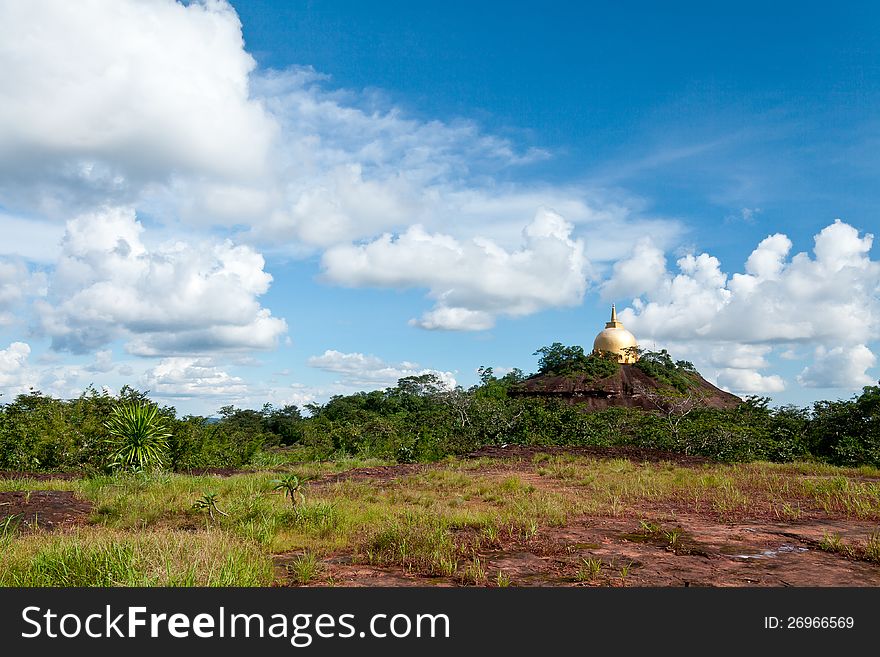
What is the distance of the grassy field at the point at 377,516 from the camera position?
585 centimetres

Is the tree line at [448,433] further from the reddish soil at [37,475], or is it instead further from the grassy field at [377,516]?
the grassy field at [377,516]

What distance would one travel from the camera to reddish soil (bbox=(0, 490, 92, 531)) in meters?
9.07

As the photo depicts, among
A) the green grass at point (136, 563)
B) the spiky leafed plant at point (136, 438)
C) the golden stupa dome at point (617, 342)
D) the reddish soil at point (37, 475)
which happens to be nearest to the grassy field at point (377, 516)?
the green grass at point (136, 563)

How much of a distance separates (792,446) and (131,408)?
2084cm

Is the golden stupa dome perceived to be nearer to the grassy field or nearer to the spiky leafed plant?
the grassy field

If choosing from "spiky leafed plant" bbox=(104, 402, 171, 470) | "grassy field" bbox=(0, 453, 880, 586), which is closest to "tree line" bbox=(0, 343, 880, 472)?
"spiky leafed plant" bbox=(104, 402, 171, 470)

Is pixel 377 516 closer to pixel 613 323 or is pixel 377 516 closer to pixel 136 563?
pixel 136 563

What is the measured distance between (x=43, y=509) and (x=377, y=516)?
18.1 feet

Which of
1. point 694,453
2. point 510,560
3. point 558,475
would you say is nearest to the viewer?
point 510,560

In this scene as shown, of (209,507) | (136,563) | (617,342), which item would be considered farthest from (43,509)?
(617,342)

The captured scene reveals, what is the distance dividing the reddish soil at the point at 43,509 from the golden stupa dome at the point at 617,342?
4802 centimetres
